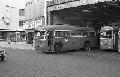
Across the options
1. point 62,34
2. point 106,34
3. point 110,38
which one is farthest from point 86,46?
point 62,34

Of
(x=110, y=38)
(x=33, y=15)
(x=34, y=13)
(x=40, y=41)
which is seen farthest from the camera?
(x=33, y=15)

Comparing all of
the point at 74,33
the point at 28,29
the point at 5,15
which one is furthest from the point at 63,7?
the point at 5,15

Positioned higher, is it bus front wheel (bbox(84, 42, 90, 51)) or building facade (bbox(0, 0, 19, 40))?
building facade (bbox(0, 0, 19, 40))

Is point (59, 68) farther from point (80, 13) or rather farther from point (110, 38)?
point (80, 13)

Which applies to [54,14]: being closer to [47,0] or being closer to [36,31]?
[47,0]

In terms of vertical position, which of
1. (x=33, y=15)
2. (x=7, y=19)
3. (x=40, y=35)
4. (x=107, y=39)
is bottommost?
(x=107, y=39)

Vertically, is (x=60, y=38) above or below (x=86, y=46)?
above

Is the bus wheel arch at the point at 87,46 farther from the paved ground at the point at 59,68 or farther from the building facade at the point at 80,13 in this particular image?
the paved ground at the point at 59,68

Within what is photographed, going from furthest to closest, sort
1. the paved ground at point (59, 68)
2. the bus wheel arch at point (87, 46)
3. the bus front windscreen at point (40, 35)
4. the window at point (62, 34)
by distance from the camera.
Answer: the bus wheel arch at point (87, 46) < the window at point (62, 34) < the bus front windscreen at point (40, 35) < the paved ground at point (59, 68)

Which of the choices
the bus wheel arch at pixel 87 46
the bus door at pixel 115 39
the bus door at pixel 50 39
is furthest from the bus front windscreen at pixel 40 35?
the bus door at pixel 115 39

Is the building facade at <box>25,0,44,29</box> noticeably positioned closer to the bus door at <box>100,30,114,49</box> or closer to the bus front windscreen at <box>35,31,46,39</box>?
the bus front windscreen at <box>35,31,46,39</box>

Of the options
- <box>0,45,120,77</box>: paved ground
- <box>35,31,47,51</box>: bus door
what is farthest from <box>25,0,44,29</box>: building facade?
<box>0,45,120,77</box>: paved ground

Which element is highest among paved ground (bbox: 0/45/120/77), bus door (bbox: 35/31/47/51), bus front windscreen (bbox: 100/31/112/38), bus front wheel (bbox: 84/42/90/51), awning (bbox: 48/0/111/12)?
awning (bbox: 48/0/111/12)

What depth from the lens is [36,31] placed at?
26.3 metres
